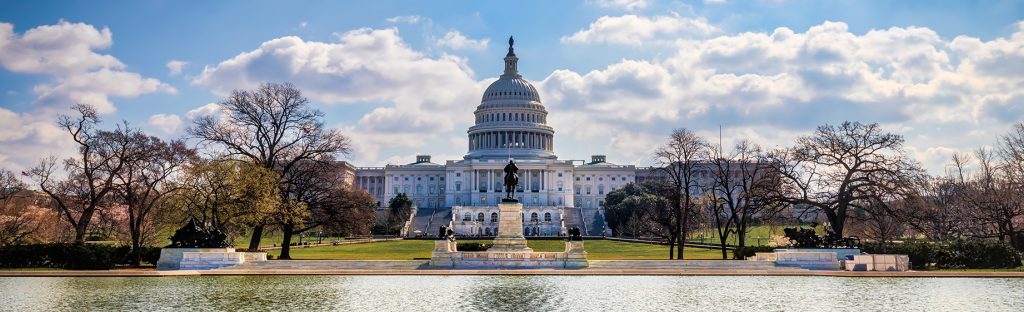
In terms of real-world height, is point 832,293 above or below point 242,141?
below

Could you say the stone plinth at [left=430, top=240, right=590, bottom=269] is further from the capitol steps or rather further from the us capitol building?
the us capitol building

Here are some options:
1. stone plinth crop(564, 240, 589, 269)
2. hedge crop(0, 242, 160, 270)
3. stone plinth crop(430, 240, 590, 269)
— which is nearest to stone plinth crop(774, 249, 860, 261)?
stone plinth crop(564, 240, 589, 269)

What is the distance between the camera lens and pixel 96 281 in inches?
1389

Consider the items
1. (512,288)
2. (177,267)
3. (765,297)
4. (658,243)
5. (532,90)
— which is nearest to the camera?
(765,297)

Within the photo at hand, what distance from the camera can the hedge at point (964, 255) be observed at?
4238 cm

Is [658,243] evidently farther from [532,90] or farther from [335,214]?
[532,90]

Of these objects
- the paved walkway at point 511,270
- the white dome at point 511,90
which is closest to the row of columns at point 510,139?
the white dome at point 511,90

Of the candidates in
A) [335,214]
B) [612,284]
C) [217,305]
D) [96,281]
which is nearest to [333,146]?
[335,214]

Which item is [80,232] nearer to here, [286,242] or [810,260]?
[286,242]

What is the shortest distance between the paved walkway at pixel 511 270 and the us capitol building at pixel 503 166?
397 feet

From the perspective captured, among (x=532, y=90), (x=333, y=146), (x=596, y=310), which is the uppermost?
(x=532, y=90)

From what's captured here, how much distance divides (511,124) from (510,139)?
2.93 meters

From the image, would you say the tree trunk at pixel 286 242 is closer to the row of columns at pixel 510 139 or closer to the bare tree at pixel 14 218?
the bare tree at pixel 14 218

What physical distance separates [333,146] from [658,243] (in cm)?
3840
